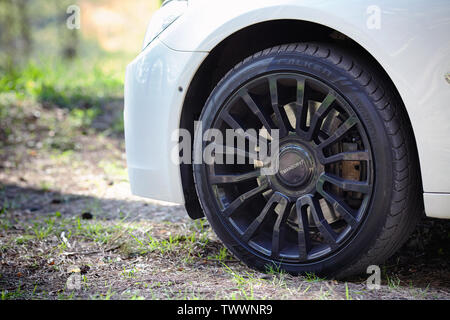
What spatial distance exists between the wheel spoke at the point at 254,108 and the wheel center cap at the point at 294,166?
0.47 feet

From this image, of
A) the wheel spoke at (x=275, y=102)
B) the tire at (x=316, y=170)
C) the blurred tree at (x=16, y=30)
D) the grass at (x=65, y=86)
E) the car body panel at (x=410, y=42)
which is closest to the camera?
the car body panel at (x=410, y=42)

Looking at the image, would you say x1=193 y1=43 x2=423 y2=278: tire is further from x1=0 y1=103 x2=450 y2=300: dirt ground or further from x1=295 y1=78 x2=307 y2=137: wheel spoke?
x1=0 y1=103 x2=450 y2=300: dirt ground

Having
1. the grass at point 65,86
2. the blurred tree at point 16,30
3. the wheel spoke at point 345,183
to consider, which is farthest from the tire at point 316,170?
the blurred tree at point 16,30

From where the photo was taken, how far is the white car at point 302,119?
1737 millimetres

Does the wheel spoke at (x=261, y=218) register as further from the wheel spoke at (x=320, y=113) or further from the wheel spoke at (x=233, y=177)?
the wheel spoke at (x=320, y=113)

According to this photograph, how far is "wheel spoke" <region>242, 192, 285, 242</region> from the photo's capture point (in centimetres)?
210

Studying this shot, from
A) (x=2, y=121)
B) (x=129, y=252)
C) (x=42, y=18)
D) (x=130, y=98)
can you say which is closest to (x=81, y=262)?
(x=129, y=252)

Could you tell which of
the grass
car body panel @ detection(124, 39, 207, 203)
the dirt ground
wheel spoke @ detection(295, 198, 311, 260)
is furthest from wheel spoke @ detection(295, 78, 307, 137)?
the grass

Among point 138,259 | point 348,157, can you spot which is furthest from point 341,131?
point 138,259

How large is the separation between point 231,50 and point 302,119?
0.58m

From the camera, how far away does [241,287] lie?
1.93 meters

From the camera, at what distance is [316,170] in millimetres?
2014

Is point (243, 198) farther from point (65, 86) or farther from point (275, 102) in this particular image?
point (65, 86)

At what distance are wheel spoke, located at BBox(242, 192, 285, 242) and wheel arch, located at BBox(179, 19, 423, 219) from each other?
0.40 m
